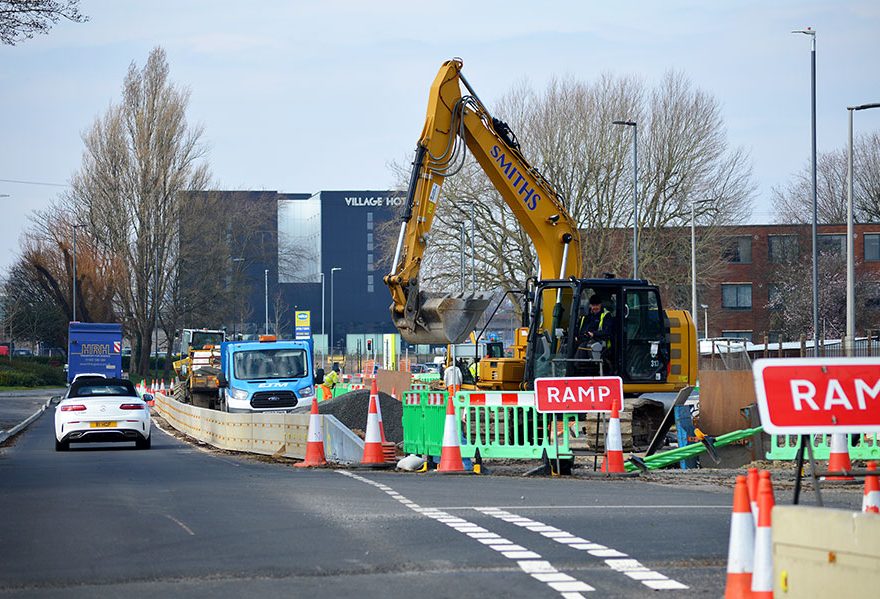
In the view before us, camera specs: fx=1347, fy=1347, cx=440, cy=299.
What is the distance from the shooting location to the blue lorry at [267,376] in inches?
1368

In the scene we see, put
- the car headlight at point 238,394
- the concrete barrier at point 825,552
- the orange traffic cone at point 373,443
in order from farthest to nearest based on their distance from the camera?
1. the car headlight at point 238,394
2. the orange traffic cone at point 373,443
3. the concrete barrier at point 825,552

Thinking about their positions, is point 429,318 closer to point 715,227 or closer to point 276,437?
point 276,437

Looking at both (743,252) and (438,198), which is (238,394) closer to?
(438,198)

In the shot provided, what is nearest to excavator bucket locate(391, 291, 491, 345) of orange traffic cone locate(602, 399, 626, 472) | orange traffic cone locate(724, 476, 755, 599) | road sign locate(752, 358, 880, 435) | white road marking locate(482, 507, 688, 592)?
orange traffic cone locate(602, 399, 626, 472)

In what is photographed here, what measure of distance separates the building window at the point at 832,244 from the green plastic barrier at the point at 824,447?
5798 cm

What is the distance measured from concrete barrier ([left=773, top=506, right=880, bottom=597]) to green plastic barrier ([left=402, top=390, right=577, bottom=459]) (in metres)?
10.9

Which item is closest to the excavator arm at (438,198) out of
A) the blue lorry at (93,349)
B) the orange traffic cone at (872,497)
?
the orange traffic cone at (872,497)

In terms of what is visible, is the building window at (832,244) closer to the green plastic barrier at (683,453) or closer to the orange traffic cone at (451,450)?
the green plastic barrier at (683,453)

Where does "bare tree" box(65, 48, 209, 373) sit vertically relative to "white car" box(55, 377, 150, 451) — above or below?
above

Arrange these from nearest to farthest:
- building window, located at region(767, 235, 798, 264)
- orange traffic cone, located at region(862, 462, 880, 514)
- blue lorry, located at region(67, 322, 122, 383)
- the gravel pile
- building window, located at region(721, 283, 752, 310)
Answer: orange traffic cone, located at region(862, 462, 880, 514), the gravel pile, blue lorry, located at region(67, 322, 122, 383), building window, located at region(767, 235, 798, 264), building window, located at region(721, 283, 752, 310)

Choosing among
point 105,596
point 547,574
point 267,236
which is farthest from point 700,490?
point 267,236

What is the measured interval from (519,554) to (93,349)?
51616 millimetres

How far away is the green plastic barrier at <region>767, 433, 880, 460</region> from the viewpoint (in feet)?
60.8

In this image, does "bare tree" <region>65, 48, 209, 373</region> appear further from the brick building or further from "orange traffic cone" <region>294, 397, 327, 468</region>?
"orange traffic cone" <region>294, 397, 327, 468</region>
